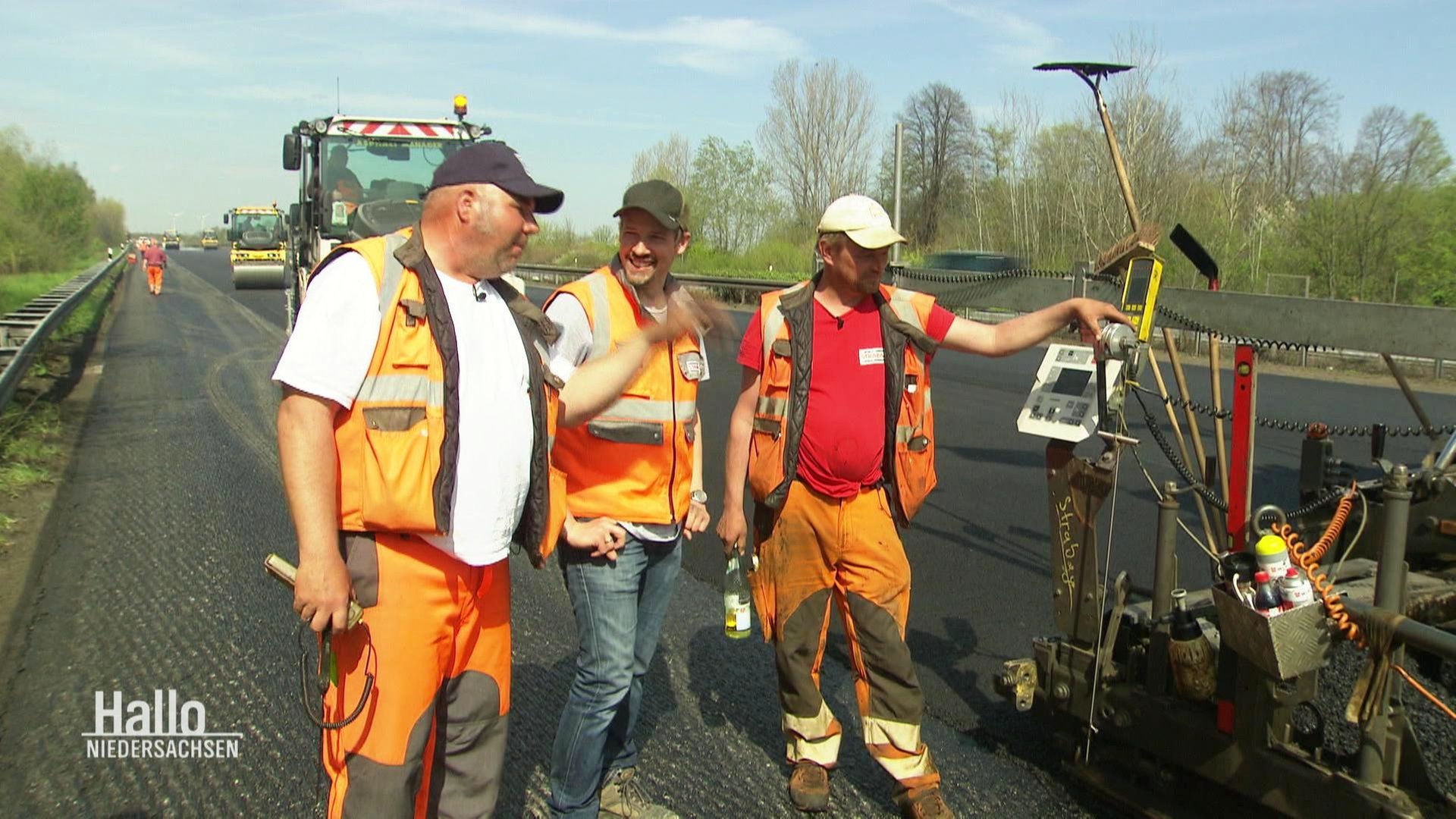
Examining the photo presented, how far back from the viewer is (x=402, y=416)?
2.61m

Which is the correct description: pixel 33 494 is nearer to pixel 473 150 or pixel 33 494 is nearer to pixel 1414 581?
pixel 473 150

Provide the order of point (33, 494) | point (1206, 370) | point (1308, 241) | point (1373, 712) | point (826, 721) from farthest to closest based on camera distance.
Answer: point (1308, 241) < point (1206, 370) < point (33, 494) < point (826, 721) < point (1373, 712)

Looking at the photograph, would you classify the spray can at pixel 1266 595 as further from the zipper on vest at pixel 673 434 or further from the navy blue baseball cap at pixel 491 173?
the navy blue baseball cap at pixel 491 173

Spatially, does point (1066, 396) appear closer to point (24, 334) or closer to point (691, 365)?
point (691, 365)

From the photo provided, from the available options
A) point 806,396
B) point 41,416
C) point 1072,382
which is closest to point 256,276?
point 41,416

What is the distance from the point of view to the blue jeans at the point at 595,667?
3.39 meters

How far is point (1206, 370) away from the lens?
16.1 metres

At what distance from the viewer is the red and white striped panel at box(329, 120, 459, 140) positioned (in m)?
14.3

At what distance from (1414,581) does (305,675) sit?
11.7ft

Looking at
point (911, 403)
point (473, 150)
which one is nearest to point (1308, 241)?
point (911, 403)

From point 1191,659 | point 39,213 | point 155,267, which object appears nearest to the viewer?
point 1191,659

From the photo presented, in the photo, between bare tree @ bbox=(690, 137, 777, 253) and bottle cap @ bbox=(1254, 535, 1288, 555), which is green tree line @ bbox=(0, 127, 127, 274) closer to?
bare tree @ bbox=(690, 137, 777, 253)

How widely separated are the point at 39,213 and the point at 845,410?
62522 mm

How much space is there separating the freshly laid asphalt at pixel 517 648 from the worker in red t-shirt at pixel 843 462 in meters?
0.39
